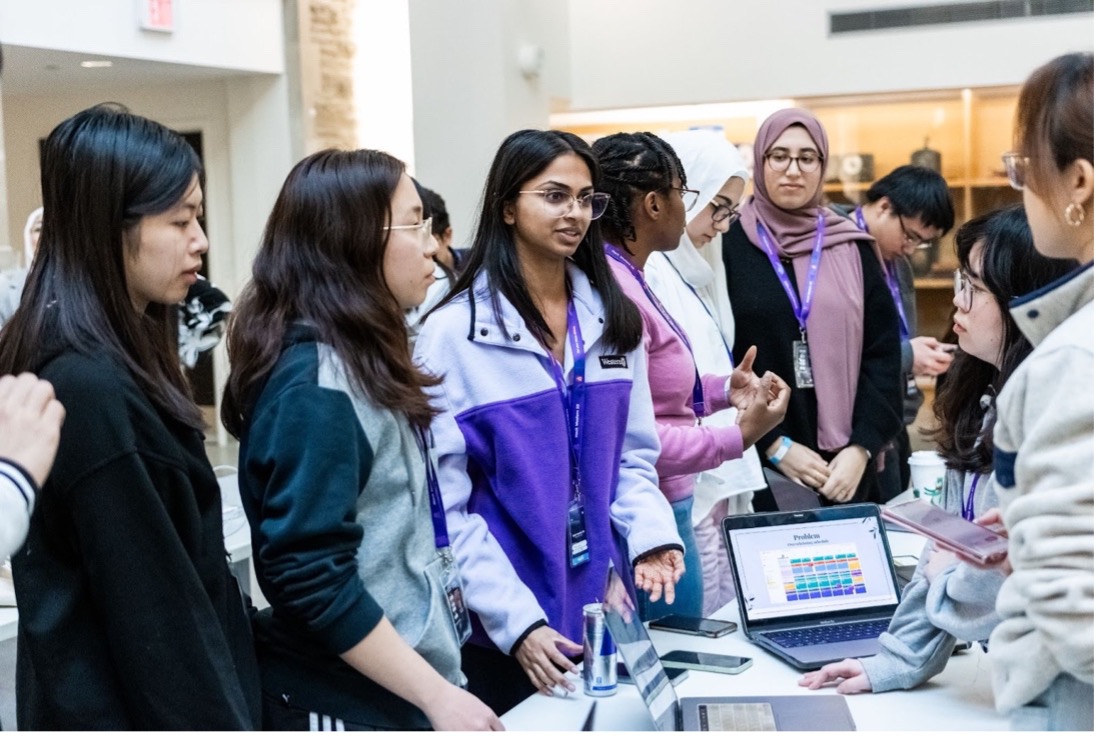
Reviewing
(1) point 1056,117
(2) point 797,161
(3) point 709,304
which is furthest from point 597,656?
(2) point 797,161

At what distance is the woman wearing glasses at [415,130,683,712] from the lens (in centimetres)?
209

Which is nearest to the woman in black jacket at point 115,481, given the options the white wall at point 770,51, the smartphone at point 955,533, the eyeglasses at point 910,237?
the smartphone at point 955,533

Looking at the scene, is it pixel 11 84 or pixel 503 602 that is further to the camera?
pixel 11 84

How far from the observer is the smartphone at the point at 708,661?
6.98 ft

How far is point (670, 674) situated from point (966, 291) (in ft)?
2.92

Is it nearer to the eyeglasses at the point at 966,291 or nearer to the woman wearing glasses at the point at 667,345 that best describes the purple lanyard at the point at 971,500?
the eyeglasses at the point at 966,291

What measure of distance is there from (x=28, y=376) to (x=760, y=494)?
8.07 ft

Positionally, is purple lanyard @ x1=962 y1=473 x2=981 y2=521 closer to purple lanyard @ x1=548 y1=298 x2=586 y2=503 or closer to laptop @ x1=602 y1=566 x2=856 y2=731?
laptop @ x1=602 y1=566 x2=856 y2=731

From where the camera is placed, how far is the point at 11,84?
7641 mm

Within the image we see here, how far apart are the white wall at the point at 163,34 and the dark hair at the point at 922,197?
4.19m

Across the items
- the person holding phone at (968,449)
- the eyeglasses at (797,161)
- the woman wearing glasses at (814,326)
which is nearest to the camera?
the person holding phone at (968,449)

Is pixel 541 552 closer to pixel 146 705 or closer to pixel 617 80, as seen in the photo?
pixel 146 705

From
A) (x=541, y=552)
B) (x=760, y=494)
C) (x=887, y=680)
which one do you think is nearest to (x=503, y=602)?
(x=541, y=552)

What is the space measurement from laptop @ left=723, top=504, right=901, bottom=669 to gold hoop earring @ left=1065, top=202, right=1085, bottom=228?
1056 mm
